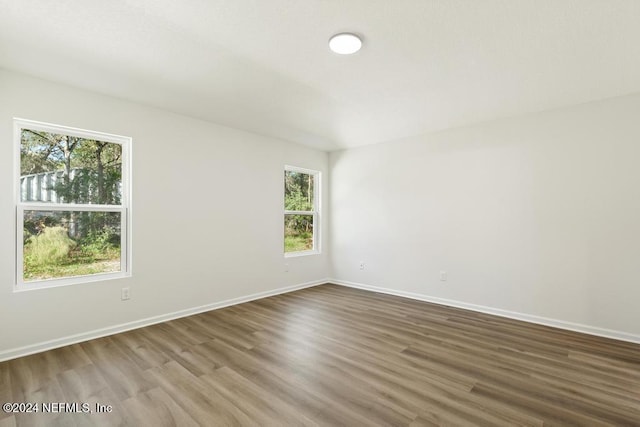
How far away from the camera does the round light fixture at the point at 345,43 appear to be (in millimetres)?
2209

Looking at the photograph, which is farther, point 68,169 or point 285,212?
point 285,212

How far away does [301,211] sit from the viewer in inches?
215

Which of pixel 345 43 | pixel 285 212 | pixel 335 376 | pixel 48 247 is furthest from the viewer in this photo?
pixel 285 212

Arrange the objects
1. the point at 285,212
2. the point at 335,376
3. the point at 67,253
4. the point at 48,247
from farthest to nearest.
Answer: the point at 285,212, the point at 67,253, the point at 48,247, the point at 335,376

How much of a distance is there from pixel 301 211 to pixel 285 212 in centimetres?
40

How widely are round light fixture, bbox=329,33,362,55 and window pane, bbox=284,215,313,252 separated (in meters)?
3.19

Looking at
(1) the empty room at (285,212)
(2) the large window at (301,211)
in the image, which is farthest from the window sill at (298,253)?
(1) the empty room at (285,212)

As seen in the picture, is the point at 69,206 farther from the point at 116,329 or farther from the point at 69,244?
the point at 116,329

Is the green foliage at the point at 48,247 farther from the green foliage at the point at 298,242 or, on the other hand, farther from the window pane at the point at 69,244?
the green foliage at the point at 298,242

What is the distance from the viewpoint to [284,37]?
224 centimetres

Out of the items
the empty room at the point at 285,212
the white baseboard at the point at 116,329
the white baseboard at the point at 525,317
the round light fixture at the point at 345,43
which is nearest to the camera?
the empty room at the point at 285,212

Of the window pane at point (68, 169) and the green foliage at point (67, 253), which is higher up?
the window pane at point (68, 169)

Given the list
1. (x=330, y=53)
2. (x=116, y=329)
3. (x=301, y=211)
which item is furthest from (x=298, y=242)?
(x=330, y=53)

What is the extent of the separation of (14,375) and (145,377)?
1013 mm
